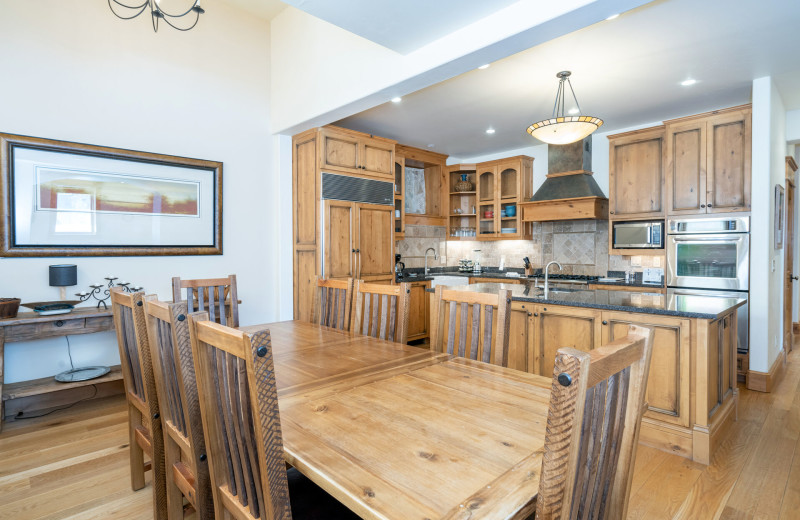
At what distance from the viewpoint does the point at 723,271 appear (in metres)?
3.80

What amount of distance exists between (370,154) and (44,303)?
307cm

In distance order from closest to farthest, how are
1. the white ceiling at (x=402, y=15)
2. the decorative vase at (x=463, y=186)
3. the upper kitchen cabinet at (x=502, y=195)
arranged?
1. the white ceiling at (x=402, y=15)
2. the upper kitchen cabinet at (x=502, y=195)
3. the decorative vase at (x=463, y=186)

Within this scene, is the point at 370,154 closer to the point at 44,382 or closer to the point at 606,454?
the point at 44,382

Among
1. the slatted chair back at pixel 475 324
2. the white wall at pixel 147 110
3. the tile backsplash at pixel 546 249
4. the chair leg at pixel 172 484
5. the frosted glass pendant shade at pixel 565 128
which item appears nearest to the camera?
the chair leg at pixel 172 484

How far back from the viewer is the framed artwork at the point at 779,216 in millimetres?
3902

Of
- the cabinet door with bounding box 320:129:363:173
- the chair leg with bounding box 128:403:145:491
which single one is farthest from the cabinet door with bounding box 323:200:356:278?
the chair leg with bounding box 128:403:145:491

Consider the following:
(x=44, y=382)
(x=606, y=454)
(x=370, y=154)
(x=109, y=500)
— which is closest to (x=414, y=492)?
(x=606, y=454)

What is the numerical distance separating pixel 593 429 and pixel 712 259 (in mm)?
4086

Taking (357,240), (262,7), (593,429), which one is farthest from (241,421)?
(262,7)

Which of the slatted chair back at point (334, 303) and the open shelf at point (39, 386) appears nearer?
the slatted chair back at point (334, 303)

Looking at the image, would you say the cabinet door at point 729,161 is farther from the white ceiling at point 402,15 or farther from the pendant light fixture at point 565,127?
the white ceiling at point 402,15

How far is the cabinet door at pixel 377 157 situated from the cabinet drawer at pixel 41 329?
110 inches

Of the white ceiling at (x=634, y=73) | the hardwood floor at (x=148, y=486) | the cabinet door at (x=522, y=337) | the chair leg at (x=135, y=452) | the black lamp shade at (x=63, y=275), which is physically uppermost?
the white ceiling at (x=634, y=73)

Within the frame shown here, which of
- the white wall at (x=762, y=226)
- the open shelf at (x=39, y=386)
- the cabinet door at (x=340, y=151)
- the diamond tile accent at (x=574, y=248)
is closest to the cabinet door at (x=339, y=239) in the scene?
the cabinet door at (x=340, y=151)
